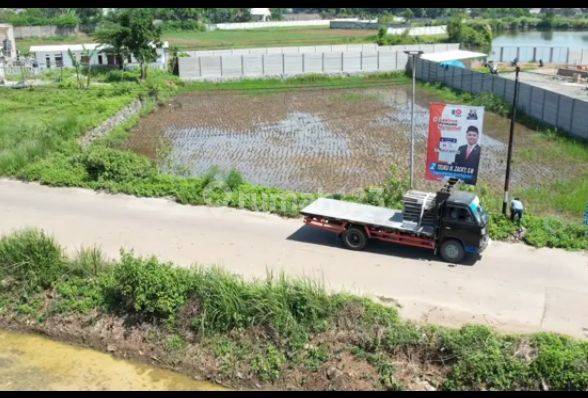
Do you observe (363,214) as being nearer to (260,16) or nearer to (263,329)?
(263,329)

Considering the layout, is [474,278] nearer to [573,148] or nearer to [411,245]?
[411,245]

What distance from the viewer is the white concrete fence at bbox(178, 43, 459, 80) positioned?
1805 inches

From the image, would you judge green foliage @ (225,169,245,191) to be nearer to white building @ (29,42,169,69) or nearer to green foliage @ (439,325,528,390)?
green foliage @ (439,325,528,390)

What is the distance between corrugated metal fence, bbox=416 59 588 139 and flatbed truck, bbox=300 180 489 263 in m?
13.9

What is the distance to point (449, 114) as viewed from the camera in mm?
15805

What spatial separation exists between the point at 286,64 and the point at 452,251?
34.9 metres

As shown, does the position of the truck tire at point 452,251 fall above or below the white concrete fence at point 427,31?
below

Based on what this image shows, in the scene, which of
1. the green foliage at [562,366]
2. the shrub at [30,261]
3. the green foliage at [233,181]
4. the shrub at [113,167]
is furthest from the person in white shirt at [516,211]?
the shrub at [113,167]

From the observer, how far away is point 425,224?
14.8 meters

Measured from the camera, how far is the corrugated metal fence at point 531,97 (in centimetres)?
2628

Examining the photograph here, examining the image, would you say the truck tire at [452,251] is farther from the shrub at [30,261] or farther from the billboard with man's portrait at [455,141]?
the shrub at [30,261]

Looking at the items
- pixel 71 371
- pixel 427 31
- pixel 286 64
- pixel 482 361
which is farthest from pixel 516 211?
pixel 427 31

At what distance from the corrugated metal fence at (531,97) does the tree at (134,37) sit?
63.5ft

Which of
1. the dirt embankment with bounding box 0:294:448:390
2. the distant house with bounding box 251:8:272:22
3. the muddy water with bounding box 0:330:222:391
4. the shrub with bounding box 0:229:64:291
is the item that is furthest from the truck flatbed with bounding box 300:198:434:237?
the distant house with bounding box 251:8:272:22
